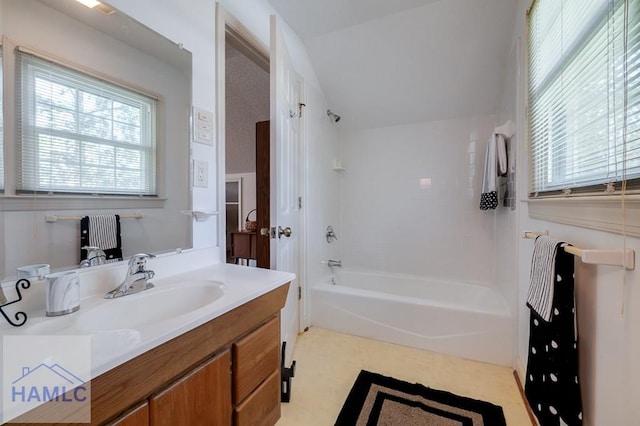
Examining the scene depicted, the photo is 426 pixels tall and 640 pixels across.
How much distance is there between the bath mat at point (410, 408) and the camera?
4.44ft

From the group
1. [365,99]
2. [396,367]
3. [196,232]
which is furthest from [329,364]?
[365,99]

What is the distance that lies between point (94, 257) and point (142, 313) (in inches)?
11.0

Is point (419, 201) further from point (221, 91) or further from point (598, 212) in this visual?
point (221, 91)

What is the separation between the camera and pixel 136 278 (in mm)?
977

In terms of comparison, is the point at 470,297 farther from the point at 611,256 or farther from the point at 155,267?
the point at 155,267

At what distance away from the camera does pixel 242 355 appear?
3.10 feet

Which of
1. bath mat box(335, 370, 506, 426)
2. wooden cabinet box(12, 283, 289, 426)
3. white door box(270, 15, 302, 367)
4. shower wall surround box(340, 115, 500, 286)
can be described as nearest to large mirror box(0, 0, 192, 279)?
white door box(270, 15, 302, 367)

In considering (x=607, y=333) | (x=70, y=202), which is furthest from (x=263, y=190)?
(x=607, y=333)

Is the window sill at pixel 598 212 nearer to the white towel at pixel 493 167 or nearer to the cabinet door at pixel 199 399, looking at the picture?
the white towel at pixel 493 167

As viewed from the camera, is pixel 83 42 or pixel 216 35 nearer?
pixel 83 42

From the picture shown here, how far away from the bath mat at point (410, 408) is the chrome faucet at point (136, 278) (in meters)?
1.16

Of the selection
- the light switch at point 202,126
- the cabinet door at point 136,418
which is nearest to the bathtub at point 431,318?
the light switch at point 202,126

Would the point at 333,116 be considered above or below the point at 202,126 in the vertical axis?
above

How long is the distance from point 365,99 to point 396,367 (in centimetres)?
238
